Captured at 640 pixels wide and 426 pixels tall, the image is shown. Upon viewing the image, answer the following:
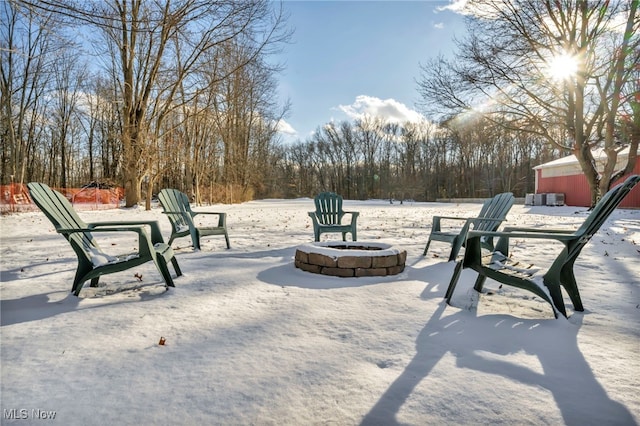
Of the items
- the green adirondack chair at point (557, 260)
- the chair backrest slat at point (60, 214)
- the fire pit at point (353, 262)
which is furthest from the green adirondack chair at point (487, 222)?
the chair backrest slat at point (60, 214)

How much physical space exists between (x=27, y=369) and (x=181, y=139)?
50.4ft

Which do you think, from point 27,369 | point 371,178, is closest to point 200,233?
point 27,369

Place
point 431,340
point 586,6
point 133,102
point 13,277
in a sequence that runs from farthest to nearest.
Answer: point 133,102 → point 586,6 → point 13,277 → point 431,340

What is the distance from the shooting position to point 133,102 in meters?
13.1

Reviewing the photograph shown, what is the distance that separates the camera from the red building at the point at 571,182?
1647 centimetres

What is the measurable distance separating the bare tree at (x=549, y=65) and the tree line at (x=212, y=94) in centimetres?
5

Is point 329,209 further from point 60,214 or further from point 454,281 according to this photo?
point 60,214

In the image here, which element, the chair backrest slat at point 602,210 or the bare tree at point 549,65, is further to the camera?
the bare tree at point 549,65

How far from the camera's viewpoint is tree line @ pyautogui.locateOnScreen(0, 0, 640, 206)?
31.5ft

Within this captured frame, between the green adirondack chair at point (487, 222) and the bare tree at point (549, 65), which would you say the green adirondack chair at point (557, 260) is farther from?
the bare tree at point (549, 65)

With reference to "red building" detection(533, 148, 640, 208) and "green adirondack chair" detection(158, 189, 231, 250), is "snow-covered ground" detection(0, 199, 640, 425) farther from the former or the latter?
"red building" detection(533, 148, 640, 208)

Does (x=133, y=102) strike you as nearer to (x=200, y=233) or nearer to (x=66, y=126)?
(x=200, y=233)

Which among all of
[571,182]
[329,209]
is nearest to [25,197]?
[329,209]

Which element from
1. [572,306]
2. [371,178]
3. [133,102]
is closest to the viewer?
[572,306]
